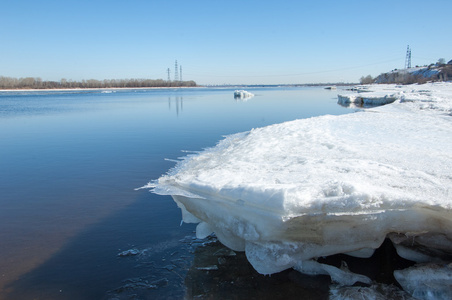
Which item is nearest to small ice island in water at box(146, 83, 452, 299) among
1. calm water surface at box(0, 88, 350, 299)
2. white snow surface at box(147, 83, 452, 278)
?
white snow surface at box(147, 83, 452, 278)

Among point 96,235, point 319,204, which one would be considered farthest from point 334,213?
point 96,235

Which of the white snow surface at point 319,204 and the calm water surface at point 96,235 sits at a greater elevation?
the white snow surface at point 319,204

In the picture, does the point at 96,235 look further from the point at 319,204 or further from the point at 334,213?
the point at 334,213

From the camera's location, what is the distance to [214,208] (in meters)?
3.84

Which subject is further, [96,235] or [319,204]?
[96,235]

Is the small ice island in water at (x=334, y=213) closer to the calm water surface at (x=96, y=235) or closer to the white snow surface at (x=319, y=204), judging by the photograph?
the white snow surface at (x=319, y=204)

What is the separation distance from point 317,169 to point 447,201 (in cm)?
164

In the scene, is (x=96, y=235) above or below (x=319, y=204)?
below

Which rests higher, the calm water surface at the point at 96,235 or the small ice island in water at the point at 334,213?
the small ice island in water at the point at 334,213

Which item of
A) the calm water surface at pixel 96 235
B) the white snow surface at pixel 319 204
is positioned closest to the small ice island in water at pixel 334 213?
the white snow surface at pixel 319 204

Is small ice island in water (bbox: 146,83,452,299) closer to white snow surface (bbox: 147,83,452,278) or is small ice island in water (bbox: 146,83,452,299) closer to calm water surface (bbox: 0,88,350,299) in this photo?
white snow surface (bbox: 147,83,452,278)

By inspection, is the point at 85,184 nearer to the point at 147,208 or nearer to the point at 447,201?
the point at 147,208

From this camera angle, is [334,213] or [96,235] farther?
[96,235]

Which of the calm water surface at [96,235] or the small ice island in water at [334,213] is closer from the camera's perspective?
the small ice island in water at [334,213]
